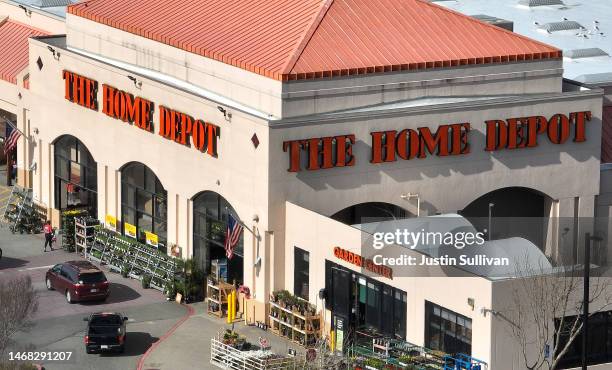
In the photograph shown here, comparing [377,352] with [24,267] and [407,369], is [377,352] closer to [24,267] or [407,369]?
[407,369]

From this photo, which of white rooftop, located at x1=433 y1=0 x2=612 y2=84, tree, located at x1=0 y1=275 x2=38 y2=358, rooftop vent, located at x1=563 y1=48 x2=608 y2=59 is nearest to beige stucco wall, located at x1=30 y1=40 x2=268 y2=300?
tree, located at x1=0 y1=275 x2=38 y2=358

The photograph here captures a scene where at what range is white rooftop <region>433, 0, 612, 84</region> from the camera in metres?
95.7

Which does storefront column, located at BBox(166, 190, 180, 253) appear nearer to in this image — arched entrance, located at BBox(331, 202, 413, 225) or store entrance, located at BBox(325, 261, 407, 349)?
arched entrance, located at BBox(331, 202, 413, 225)

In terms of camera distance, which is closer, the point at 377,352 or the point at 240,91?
the point at 377,352

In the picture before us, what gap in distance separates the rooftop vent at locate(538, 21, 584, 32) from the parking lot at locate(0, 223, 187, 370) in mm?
31556

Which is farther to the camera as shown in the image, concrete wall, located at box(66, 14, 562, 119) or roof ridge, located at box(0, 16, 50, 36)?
roof ridge, located at box(0, 16, 50, 36)

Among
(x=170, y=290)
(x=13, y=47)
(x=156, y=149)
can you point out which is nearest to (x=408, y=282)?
(x=170, y=290)

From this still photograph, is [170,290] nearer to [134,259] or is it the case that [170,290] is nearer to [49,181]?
[134,259]

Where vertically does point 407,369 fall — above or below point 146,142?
below

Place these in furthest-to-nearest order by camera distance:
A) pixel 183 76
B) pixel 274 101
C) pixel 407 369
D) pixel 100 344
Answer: pixel 183 76
pixel 274 101
pixel 100 344
pixel 407 369

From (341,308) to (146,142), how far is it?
16.2m

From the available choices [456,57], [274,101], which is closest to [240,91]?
[274,101]

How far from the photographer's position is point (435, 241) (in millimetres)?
74062

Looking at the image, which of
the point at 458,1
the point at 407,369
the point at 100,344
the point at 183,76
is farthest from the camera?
the point at 458,1
